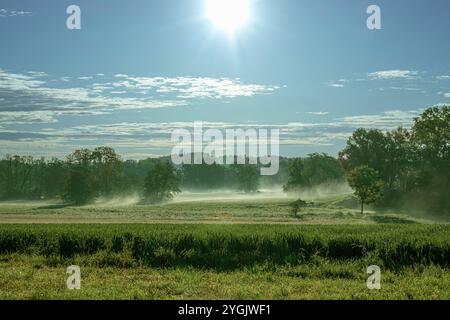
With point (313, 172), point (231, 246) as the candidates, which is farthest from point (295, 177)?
point (231, 246)

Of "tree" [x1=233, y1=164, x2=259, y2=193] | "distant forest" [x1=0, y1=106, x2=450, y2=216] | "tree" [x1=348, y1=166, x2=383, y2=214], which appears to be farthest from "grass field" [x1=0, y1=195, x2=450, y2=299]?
"tree" [x1=233, y1=164, x2=259, y2=193]

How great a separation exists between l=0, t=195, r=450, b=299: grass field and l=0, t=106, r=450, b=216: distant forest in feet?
195

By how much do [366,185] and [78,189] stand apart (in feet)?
190

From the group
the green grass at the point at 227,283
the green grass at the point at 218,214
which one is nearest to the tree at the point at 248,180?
the green grass at the point at 218,214

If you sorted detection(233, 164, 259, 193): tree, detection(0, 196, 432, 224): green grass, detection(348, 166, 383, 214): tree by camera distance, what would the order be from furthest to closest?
detection(233, 164, 259, 193): tree
detection(348, 166, 383, 214): tree
detection(0, 196, 432, 224): green grass

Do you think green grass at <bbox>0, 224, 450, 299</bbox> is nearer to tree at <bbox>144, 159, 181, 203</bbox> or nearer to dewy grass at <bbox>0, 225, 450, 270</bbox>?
dewy grass at <bbox>0, 225, 450, 270</bbox>

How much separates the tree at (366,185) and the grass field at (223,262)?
53816 mm

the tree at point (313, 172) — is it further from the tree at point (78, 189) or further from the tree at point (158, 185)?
the tree at point (78, 189)

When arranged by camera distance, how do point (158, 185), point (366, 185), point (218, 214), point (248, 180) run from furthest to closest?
point (248, 180) → point (158, 185) → point (366, 185) → point (218, 214)

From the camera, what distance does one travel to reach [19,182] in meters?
143

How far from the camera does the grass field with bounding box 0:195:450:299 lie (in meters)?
16.5

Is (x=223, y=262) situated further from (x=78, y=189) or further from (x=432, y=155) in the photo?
(x=78, y=189)

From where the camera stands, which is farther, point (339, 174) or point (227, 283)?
point (339, 174)

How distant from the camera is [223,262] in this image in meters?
21.7
